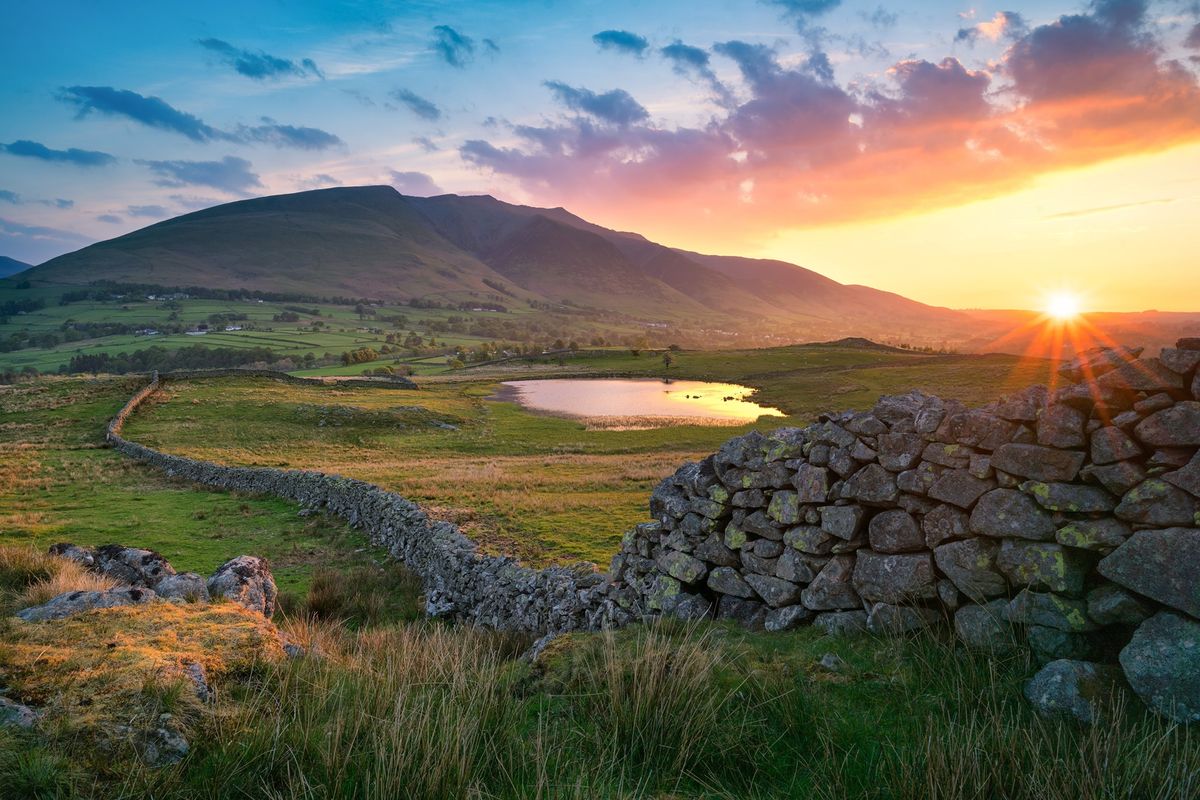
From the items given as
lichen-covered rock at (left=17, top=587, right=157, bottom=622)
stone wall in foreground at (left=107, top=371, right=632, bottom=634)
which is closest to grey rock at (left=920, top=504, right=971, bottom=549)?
stone wall in foreground at (left=107, top=371, right=632, bottom=634)

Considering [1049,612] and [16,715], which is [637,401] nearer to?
[1049,612]

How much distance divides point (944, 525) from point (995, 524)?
535 millimetres

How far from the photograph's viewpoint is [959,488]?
6230 mm

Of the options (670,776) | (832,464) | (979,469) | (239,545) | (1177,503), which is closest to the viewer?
(670,776)

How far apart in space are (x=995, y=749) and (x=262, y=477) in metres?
28.0

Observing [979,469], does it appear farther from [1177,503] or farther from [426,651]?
[426,651]

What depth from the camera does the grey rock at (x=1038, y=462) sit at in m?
5.47

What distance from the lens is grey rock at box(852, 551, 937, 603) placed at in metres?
6.35

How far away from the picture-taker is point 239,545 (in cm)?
1817

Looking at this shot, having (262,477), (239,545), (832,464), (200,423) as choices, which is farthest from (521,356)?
(832,464)

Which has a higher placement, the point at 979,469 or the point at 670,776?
the point at 979,469

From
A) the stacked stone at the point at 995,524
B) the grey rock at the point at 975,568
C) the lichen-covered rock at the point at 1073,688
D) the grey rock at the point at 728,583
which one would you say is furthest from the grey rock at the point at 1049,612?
the grey rock at the point at 728,583

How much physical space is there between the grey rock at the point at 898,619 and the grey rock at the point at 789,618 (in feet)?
2.76

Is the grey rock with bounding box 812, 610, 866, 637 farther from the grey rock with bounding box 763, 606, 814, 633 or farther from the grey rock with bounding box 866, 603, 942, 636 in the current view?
the grey rock with bounding box 763, 606, 814, 633
